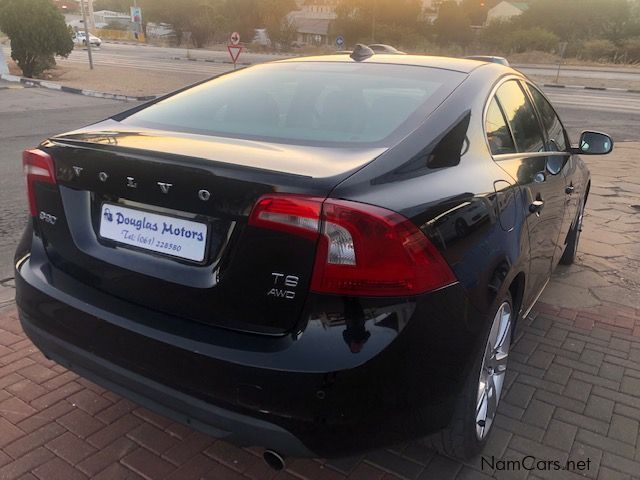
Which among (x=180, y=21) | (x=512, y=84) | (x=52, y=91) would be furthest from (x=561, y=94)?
(x=180, y=21)

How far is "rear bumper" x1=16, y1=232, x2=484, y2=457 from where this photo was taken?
5.52ft

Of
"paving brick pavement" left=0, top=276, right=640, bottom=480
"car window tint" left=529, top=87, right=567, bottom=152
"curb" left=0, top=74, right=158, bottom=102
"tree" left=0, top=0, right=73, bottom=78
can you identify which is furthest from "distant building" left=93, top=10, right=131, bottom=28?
"paving brick pavement" left=0, top=276, right=640, bottom=480

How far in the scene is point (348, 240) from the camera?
1.66 m

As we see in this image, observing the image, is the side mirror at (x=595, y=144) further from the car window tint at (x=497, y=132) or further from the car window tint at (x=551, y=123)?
the car window tint at (x=497, y=132)

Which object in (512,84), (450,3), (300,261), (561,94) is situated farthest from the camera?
(450,3)

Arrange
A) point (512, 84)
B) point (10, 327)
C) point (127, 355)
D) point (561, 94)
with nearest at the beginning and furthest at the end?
1. point (127, 355)
2. point (512, 84)
3. point (10, 327)
4. point (561, 94)

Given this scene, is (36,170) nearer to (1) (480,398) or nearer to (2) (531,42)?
(1) (480,398)

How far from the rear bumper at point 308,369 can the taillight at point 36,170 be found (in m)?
0.51

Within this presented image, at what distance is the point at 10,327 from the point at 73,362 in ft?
4.74

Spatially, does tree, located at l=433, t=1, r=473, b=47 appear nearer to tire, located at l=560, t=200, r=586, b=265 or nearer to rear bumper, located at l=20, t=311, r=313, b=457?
tire, located at l=560, t=200, r=586, b=265

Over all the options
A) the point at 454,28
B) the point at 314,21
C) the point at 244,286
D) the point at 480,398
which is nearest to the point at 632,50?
the point at 454,28

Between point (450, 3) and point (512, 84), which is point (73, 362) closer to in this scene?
point (512, 84)

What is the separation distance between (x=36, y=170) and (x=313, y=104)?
1166mm

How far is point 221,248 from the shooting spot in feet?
5.86
